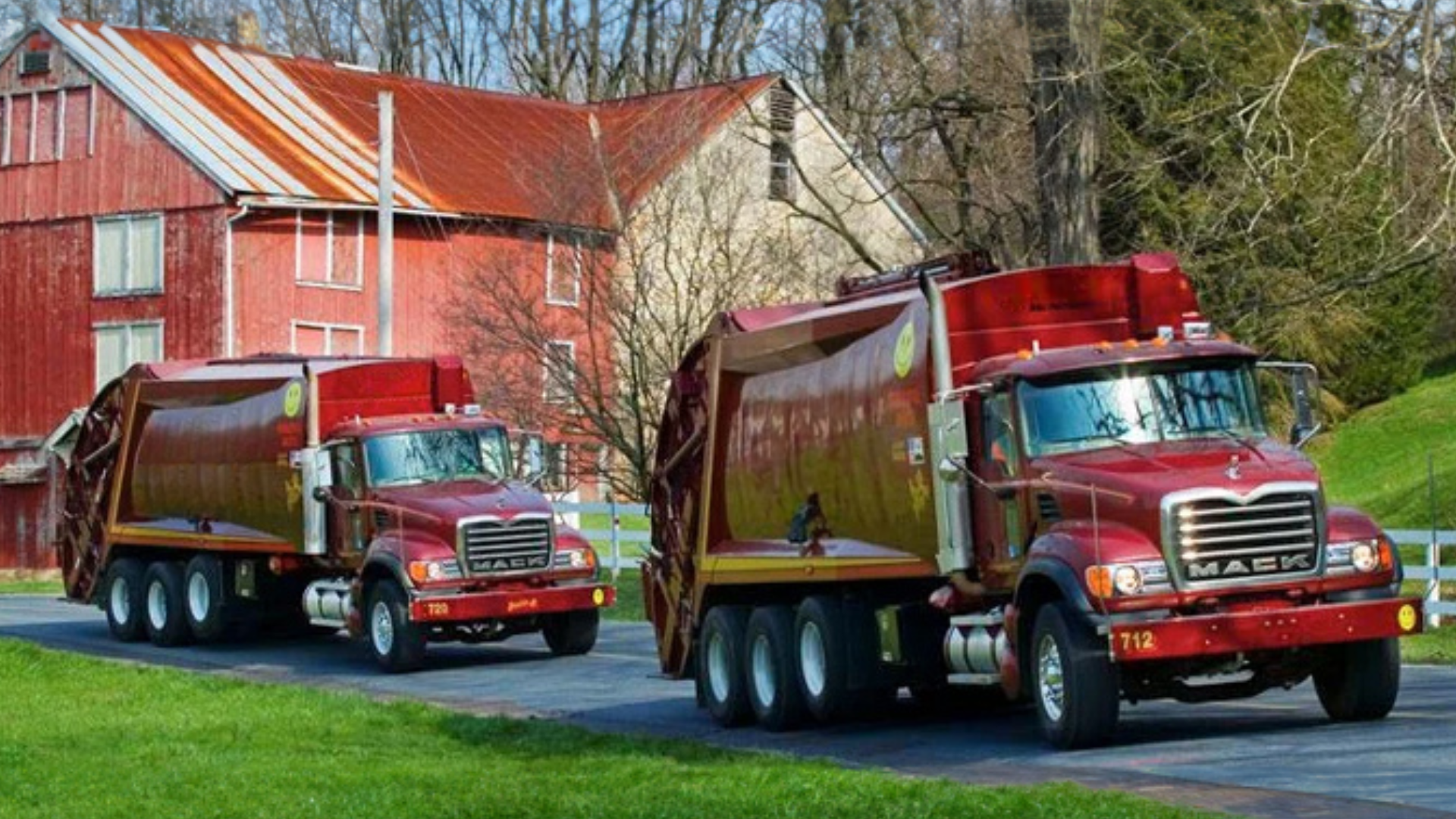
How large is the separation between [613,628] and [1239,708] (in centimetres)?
1479

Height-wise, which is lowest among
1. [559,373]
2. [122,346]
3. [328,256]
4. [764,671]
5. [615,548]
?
[764,671]

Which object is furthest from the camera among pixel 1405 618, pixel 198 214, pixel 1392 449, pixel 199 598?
pixel 198 214

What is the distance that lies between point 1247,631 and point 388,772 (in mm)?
5491

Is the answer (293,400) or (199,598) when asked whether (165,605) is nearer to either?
(199,598)

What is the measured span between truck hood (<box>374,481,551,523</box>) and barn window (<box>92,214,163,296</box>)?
2870cm

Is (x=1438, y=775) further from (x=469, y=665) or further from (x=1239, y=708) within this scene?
(x=469, y=665)

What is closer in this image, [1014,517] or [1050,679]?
[1050,679]

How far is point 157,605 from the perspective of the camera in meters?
34.4

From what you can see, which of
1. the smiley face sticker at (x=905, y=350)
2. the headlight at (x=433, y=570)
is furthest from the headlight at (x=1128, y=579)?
the headlight at (x=433, y=570)

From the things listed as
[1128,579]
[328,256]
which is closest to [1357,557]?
[1128,579]

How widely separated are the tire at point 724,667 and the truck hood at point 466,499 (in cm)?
629

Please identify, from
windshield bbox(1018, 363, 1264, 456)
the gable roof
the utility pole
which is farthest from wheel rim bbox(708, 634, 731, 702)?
the gable roof

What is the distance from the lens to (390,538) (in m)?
28.8

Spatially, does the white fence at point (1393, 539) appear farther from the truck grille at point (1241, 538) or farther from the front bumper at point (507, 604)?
the truck grille at point (1241, 538)
